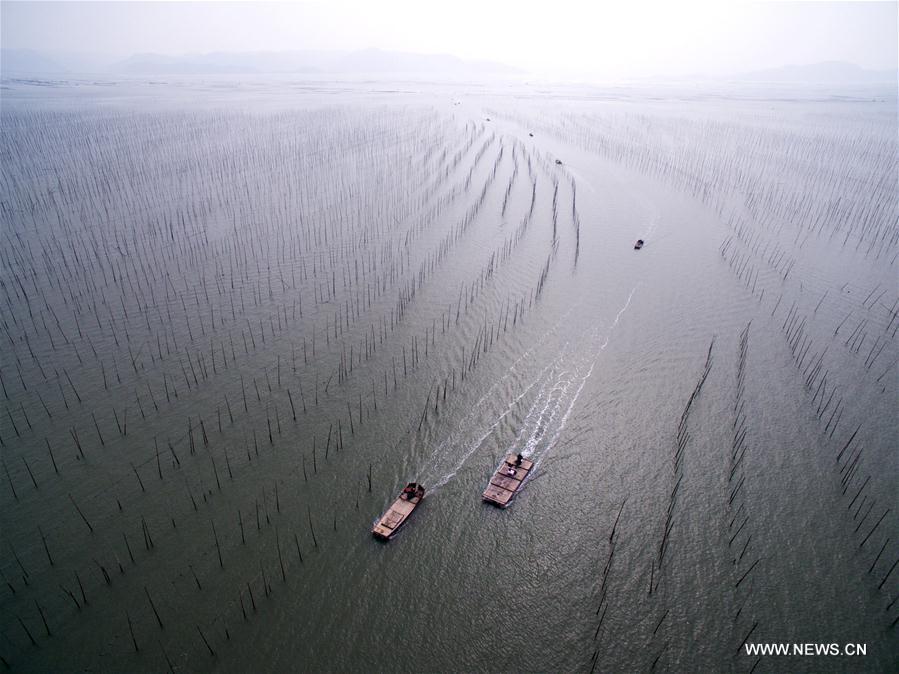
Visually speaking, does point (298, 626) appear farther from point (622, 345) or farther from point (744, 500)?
point (622, 345)

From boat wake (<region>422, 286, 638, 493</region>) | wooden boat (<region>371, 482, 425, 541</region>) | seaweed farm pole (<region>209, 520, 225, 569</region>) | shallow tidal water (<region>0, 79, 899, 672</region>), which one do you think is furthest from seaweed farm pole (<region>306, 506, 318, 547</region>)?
boat wake (<region>422, 286, 638, 493</region>)

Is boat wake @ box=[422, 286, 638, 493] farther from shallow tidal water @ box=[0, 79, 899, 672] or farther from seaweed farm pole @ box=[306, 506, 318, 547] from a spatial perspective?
seaweed farm pole @ box=[306, 506, 318, 547]

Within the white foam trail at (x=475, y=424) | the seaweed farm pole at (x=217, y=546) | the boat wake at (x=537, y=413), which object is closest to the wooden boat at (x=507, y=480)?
the boat wake at (x=537, y=413)

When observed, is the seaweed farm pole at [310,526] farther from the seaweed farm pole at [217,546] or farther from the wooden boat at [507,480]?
the wooden boat at [507,480]

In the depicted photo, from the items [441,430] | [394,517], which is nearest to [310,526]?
[394,517]

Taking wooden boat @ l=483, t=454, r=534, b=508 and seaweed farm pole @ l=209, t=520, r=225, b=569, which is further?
wooden boat @ l=483, t=454, r=534, b=508

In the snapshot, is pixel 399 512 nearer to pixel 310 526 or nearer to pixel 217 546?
pixel 310 526

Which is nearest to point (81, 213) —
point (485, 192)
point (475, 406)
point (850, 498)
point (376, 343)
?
point (376, 343)
